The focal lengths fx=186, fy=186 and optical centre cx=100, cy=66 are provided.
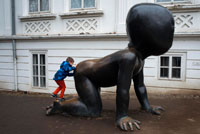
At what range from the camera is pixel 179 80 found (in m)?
5.74

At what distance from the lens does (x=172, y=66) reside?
5.93 meters

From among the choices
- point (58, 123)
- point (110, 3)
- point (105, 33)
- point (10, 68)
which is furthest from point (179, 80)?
point (10, 68)

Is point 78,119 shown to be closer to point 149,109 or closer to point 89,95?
point 89,95

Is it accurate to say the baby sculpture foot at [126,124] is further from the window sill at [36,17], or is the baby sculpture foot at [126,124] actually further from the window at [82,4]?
the window sill at [36,17]

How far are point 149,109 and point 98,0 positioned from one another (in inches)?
185

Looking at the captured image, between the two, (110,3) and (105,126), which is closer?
(105,126)

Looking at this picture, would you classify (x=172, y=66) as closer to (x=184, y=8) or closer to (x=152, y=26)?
(x=184, y=8)

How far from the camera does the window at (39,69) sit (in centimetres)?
742

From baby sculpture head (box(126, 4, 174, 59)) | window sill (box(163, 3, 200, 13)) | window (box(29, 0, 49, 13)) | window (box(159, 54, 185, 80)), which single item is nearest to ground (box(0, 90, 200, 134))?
baby sculpture head (box(126, 4, 174, 59))

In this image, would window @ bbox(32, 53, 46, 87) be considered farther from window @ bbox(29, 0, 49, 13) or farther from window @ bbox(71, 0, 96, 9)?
window @ bbox(71, 0, 96, 9)

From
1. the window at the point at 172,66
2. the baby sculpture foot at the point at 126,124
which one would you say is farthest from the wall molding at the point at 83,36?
the baby sculpture foot at the point at 126,124

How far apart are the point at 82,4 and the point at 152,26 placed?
5049mm

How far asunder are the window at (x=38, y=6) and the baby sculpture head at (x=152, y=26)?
5901 millimetres

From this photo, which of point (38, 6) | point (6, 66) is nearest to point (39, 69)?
point (6, 66)
